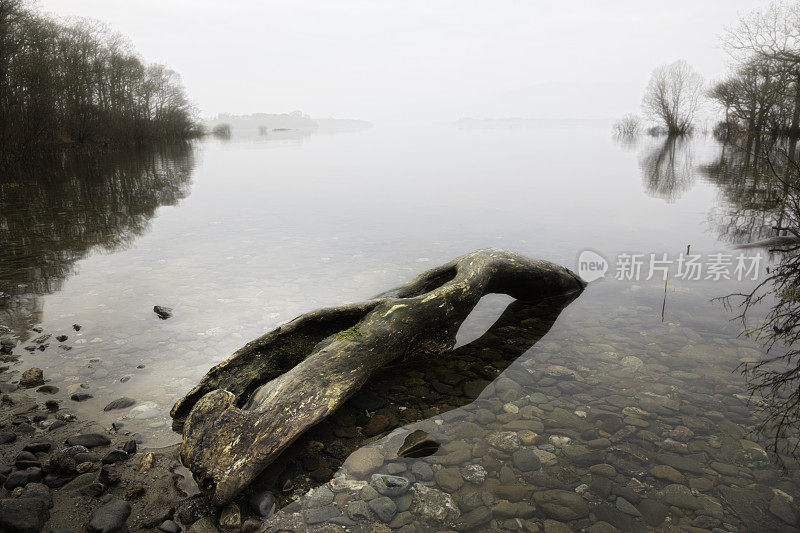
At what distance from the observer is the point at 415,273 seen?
8406 millimetres

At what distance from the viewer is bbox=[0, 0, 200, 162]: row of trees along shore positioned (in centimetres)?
2253

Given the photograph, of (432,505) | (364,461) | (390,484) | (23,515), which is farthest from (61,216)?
(432,505)

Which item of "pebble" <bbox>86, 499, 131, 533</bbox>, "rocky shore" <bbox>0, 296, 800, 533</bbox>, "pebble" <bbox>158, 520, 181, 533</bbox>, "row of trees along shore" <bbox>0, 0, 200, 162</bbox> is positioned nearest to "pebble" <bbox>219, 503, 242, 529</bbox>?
"rocky shore" <bbox>0, 296, 800, 533</bbox>

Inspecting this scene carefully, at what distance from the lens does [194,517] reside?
3.04m

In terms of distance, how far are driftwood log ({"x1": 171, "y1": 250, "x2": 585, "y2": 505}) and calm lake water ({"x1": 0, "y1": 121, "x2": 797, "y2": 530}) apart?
1.61 feet

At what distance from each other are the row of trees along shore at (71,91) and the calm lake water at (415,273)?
767cm

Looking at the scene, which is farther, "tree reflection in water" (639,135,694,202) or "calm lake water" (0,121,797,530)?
"tree reflection in water" (639,135,694,202)

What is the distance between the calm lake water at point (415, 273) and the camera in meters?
3.88

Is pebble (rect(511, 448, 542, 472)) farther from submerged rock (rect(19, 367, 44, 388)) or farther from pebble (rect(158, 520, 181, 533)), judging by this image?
submerged rock (rect(19, 367, 44, 388))

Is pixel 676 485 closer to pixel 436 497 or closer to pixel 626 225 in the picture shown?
pixel 436 497

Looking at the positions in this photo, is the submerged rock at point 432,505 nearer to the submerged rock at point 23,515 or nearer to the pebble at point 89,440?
the submerged rock at point 23,515

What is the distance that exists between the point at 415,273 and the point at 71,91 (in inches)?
1309

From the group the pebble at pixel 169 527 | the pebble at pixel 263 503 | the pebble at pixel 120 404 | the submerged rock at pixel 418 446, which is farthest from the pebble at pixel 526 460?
the pebble at pixel 120 404

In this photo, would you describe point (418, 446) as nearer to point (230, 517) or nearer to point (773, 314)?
point (230, 517)
